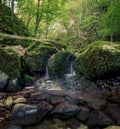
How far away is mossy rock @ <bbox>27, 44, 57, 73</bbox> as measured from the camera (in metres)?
9.05

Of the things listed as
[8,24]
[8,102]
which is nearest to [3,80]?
[8,102]

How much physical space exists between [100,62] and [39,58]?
120 inches

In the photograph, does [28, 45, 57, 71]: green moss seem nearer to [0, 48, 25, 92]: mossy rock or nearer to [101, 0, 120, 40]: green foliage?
[0, 48, 25, 92]: mossy rock

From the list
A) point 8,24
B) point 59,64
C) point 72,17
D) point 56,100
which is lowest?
point 56,100

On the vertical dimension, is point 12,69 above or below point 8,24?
below

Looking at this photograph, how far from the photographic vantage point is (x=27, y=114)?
486cm

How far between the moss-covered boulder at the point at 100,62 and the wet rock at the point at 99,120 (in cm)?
229


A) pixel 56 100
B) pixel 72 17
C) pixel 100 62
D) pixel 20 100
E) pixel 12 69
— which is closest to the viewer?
pixel 20 100

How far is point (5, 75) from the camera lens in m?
7.30

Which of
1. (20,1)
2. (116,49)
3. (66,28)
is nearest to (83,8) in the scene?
(66,28)

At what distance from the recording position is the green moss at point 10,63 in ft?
24.4

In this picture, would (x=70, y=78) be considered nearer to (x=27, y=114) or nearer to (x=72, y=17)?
(x=27, y=114)

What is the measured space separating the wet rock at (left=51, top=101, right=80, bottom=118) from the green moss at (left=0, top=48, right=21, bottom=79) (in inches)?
107

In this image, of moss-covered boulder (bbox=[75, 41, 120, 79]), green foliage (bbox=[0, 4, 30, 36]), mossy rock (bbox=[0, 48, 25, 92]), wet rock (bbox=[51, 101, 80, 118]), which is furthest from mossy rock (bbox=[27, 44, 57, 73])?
green foliage (bbox=[0, 4, 30, 36])
